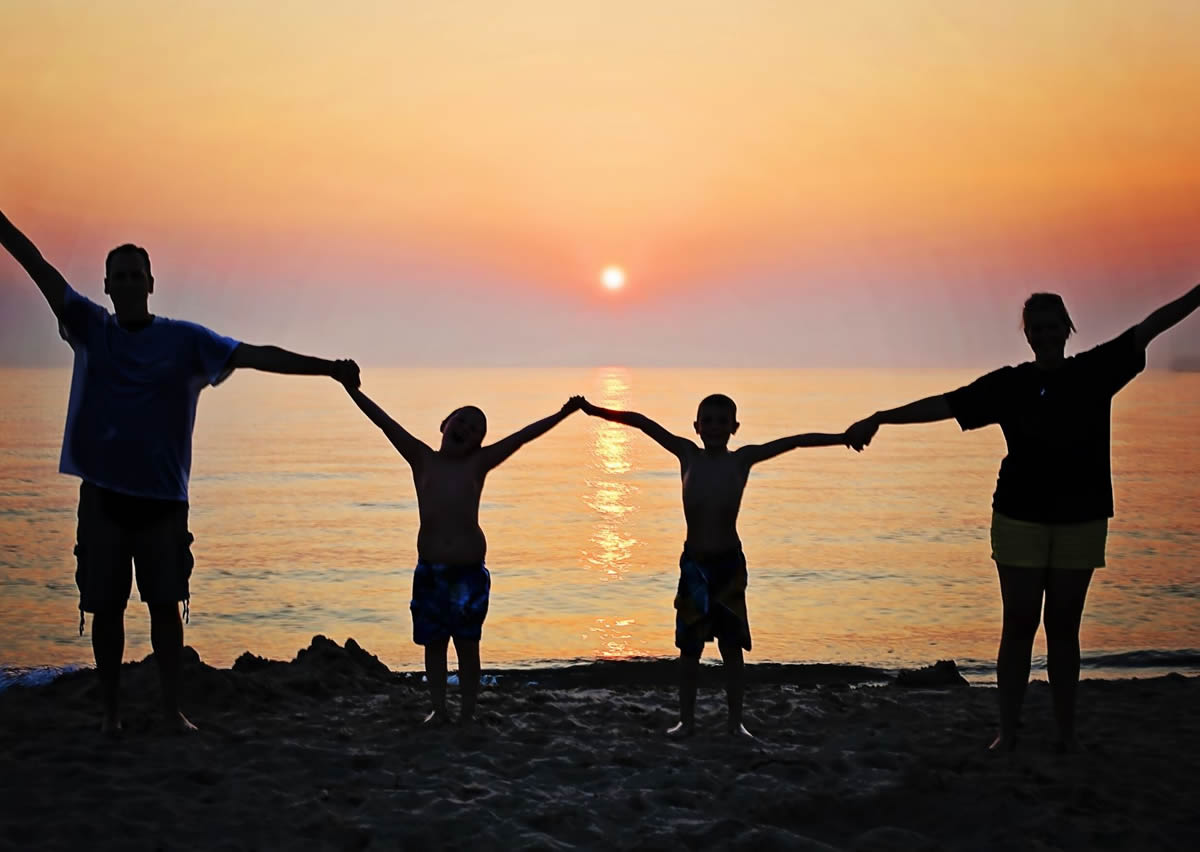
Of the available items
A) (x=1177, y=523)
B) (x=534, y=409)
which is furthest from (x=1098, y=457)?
(x=534, y=409)

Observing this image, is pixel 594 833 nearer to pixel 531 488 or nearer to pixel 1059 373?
pixel 1059 373

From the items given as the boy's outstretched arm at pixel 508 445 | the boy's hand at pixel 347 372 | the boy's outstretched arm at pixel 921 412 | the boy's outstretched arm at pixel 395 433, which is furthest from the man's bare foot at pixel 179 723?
the boy's outstretched arm at pixel 921 412

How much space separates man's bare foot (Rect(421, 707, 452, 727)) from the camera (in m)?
6.43

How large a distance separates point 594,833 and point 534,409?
2221 inches

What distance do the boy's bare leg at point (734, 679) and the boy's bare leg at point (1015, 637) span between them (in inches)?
55.2

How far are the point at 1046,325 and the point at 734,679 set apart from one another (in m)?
2.61

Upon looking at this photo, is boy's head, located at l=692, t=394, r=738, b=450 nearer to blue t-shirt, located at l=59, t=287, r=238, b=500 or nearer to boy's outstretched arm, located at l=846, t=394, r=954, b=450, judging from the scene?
boy's outstretched arm, located at l=846, t=394, r=954, b=450

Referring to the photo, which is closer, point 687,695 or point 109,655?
point 109,655

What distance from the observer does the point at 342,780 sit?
5.24 meters

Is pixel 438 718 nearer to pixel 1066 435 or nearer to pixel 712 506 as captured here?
pixel 712 506

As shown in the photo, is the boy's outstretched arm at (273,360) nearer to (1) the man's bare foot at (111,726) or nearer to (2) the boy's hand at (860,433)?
(1) the man's bare foot at (111,726)

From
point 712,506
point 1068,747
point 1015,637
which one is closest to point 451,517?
point 712,506

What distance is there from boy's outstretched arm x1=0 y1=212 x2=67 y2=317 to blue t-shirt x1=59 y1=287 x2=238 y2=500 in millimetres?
49

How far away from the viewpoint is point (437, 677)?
6.41m
